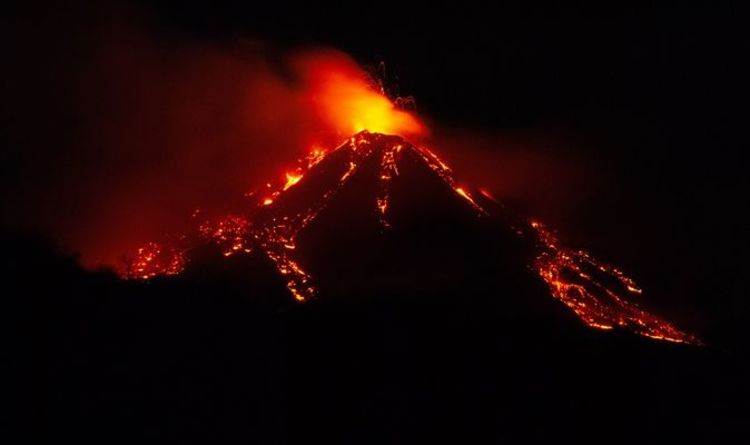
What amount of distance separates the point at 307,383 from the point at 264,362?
54.1 inches

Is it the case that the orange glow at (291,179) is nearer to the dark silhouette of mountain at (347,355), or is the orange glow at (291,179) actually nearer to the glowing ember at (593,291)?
the dark silhouette of mountain at (347,355)

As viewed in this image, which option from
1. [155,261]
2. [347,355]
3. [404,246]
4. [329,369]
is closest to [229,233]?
[155,261]

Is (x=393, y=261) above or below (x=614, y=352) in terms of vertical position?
above

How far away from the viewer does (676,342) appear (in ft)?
86.6

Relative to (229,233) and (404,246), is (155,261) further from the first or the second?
(404,246)

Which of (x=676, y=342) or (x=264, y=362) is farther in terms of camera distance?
(x=676, y=342)

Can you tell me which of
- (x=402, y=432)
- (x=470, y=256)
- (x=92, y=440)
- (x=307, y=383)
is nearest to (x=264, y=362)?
(x=307, y=383)

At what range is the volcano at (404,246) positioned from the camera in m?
26.4

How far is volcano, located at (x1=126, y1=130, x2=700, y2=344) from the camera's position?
86.6 ft

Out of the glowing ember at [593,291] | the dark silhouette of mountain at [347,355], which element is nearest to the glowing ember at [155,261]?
the dark silhouette of mountain at [347,355]

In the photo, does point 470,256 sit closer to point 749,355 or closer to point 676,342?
point 676,342

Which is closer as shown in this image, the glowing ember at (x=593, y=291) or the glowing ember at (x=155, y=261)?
the glowing ember at (x=155, y=261)

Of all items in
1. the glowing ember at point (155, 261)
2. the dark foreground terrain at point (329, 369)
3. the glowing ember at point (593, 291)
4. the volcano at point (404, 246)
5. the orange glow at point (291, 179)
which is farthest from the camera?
the orange glow at point (291, 179)

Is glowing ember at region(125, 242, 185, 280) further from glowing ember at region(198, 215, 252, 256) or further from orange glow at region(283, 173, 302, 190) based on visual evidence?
orange glow at region(283, 173, 302, 190)
